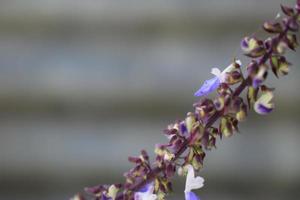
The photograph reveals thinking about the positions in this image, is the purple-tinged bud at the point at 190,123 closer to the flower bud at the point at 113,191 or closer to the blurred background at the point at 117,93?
the flower bud at the point at 113,191

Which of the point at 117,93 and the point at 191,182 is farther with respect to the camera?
the point at 117,93

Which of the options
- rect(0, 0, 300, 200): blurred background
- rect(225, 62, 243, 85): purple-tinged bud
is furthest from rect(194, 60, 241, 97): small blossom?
rect(0, 0, 300, 200): blurred background

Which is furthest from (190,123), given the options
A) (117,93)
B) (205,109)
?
(117,93)

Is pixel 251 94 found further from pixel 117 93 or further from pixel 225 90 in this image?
pixel 117 93

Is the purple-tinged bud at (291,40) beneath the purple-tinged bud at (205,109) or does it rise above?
above

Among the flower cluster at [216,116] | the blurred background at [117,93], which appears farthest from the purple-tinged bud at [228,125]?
the blurred background at [117,93]

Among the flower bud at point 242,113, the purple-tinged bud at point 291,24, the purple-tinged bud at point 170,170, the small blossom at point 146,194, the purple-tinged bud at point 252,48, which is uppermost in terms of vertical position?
the purple-tinged bud at point 291,24
